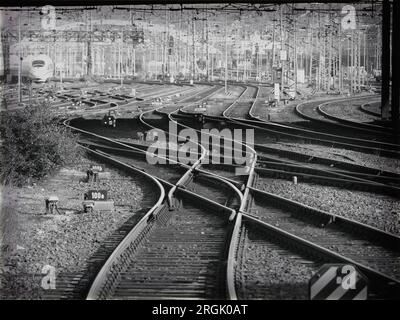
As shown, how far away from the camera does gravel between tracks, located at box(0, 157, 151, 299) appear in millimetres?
6688

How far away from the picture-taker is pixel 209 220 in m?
8.92

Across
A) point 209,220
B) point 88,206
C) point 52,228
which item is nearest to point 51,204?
point 88,206

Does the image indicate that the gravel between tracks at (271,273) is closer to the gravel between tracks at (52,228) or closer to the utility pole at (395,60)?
the gravel between tracks at (52,228)

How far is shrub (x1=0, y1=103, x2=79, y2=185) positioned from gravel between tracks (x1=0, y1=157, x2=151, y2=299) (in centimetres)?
33

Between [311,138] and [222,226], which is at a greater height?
[311,138]

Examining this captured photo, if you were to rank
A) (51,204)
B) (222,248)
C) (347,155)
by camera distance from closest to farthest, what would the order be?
(222,248) < (51,204) < (347,155)

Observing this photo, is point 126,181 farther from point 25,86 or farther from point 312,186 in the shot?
point 25,86

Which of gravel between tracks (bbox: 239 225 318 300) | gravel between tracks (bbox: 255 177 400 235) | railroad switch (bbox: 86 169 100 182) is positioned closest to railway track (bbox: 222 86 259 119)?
railroad switch (bbox: 86 169 100 182)

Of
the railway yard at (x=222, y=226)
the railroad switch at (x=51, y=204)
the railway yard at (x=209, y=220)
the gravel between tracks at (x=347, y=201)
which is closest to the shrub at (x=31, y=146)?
the railway yard at (x=209, y=220)

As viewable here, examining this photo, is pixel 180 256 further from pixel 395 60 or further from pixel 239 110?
pixel 239 110

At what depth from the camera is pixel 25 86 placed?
49312 mm

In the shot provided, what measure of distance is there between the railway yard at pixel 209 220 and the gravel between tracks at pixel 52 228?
0.07 ft

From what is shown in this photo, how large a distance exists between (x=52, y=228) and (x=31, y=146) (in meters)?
4.17
